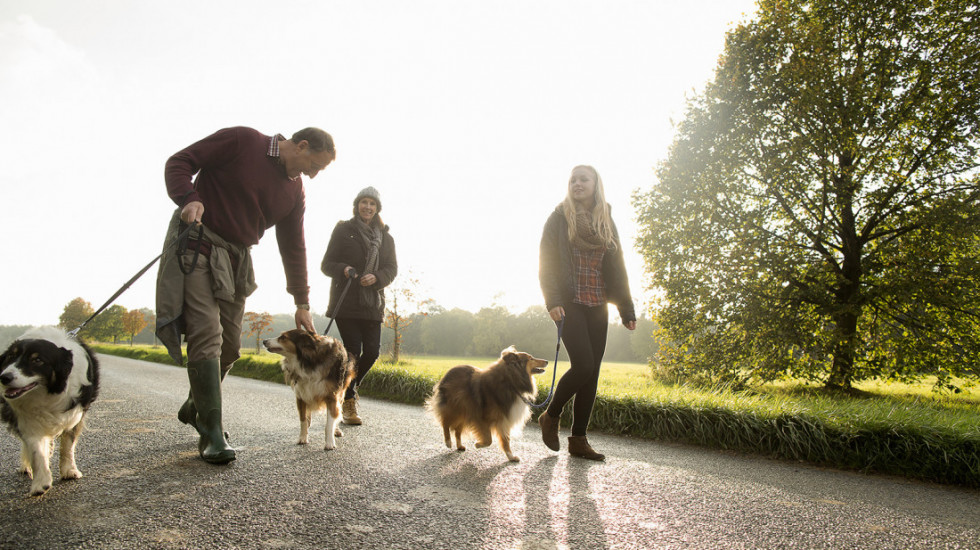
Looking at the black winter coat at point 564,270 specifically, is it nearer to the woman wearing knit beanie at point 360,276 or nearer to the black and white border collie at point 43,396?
the woman wearing knit beanie at point 360,276

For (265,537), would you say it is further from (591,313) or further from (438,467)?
(591,313)

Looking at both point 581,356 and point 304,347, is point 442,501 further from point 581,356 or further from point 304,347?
point 304,347

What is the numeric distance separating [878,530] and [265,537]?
10.2 feet

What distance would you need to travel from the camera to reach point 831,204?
12.4m

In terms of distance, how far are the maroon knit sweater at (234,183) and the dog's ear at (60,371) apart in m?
1.10

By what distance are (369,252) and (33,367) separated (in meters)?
3.42

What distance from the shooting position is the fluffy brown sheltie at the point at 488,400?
4402mm

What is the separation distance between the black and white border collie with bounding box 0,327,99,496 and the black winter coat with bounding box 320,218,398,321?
280 cm

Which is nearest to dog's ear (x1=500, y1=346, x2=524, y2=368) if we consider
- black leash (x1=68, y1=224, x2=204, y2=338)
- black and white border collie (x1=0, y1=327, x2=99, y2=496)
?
black leash (x1=68, y1=224, x2=204, y2=338)

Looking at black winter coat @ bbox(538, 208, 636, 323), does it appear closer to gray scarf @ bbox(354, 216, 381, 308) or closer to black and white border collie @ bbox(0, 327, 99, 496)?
gray scarf @ bbox(354, 216, 381, 308)

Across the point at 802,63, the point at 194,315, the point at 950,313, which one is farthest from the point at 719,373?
the point at 194,315

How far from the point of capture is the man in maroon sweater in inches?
138

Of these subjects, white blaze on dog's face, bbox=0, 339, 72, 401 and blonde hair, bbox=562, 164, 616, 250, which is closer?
white blaze on dog's face, bbox=0, 339, 72, 401

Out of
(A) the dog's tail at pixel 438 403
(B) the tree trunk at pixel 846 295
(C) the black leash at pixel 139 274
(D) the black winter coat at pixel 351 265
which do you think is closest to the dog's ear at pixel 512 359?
(A) the dog's tail at pixel 438 403
